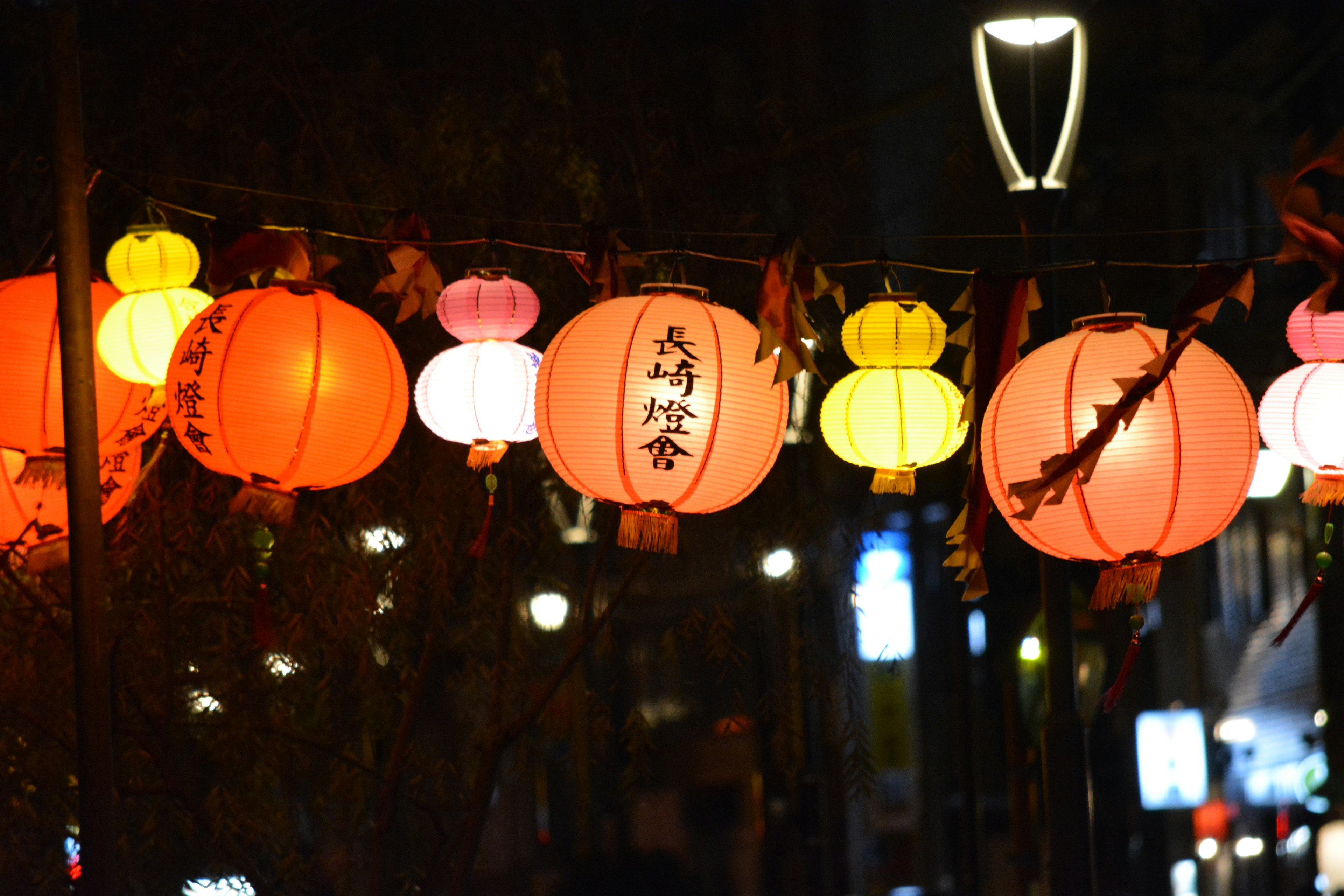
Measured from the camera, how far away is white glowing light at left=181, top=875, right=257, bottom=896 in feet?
17.5

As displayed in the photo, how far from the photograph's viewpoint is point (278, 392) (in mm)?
3475

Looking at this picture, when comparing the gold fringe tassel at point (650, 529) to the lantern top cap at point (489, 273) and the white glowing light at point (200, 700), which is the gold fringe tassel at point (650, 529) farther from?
the white glowing light at point (200, 700)

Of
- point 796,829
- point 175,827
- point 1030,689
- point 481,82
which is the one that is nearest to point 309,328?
point 481,82

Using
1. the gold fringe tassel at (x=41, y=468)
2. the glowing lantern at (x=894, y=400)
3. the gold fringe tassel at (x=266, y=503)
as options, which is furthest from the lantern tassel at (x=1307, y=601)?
the gold fringe tassel at (x=41, y=468)

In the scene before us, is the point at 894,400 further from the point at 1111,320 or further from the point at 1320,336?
the point at 1320,336

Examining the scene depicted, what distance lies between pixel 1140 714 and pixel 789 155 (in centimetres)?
1168

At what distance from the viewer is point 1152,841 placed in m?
14.7

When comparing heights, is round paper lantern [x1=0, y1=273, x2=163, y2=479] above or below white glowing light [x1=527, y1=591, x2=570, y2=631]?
above

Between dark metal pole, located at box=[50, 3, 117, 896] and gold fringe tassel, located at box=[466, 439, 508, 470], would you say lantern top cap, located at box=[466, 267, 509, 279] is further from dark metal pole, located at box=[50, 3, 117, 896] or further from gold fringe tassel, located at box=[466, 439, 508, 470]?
dark metal pole, located at box=[50, 3, 117, 896]

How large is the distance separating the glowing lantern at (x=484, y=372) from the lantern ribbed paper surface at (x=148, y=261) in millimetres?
831

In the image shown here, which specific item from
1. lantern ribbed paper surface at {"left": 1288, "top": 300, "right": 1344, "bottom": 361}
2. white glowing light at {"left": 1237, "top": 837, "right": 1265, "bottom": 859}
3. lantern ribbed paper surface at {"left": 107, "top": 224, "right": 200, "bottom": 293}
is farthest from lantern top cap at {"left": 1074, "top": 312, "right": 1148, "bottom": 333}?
white glowing light at {"left": 1237, "top": 837, "right": 1265, "bottom": 859}

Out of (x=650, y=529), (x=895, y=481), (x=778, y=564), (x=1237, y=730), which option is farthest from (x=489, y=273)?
(x=1237, y=730)

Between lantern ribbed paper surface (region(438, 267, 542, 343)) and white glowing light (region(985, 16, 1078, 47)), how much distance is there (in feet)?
5.36

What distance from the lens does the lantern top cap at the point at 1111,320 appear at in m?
3.39
